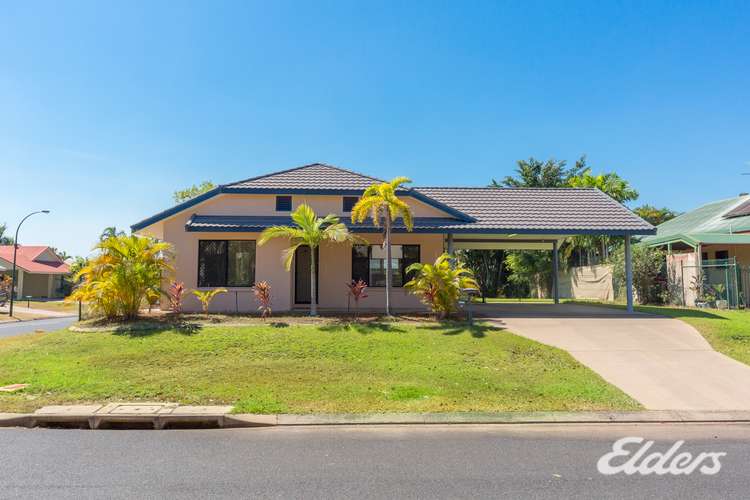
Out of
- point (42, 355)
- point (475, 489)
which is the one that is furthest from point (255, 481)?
point (42, 355)

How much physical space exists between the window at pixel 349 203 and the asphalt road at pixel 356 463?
11030 mm

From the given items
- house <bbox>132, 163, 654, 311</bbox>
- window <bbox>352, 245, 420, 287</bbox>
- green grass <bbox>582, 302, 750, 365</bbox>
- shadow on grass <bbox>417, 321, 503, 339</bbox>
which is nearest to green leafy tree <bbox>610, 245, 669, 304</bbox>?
house <bbox>132, 163, 654, 311</bbox>

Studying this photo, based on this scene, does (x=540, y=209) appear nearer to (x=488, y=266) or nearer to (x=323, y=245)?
(x=323, y=245)

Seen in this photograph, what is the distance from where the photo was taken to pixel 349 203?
1669 cm

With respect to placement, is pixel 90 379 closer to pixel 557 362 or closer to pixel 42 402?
pixel 42 402

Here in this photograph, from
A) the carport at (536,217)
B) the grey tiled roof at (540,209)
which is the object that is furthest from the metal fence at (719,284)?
the grey tiled roof at (540,209)

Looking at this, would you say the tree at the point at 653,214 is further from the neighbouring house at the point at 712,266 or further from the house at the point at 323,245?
the house at the point at 323,245

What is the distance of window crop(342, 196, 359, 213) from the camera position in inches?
655

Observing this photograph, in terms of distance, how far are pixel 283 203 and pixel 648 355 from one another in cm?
1184

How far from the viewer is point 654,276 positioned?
20.8m

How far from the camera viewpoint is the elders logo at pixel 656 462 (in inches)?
190

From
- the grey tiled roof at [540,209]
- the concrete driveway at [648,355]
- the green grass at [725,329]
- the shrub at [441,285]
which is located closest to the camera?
the concrete driveway at [648,355]

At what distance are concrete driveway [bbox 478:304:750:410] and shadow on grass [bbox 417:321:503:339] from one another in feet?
2.73

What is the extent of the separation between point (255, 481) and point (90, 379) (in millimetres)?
5288
